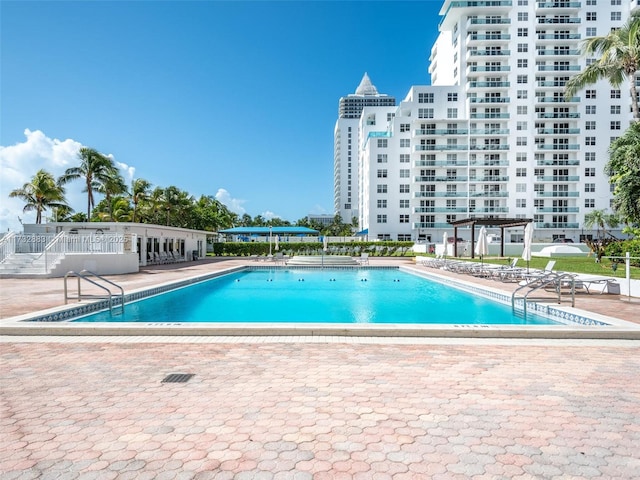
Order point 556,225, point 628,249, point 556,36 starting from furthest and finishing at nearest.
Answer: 1. point 556,225
2. point 556,36
3. point 628,249

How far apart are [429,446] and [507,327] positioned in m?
4.82

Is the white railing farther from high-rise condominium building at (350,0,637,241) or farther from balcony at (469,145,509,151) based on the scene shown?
balcony at (469,145,509,151)

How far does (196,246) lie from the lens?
36219 millimetres

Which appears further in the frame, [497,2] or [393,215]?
[393,215]

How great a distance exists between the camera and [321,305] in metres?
12.5

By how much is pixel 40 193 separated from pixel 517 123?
186 feet

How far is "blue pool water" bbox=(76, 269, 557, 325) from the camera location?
33.2ft

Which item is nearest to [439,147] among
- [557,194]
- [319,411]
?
[557,194]

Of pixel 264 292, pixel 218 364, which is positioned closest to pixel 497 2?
pixel 264 292

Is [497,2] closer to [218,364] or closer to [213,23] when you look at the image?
[213,23]

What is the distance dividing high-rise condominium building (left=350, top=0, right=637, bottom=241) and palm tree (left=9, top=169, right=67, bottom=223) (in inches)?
1694

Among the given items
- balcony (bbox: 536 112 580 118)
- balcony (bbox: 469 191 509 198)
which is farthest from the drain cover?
balcony (bbox: 536 112 580 118)

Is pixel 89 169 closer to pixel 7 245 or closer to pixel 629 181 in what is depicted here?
pixel 7 245

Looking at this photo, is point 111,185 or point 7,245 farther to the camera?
point 111,185
